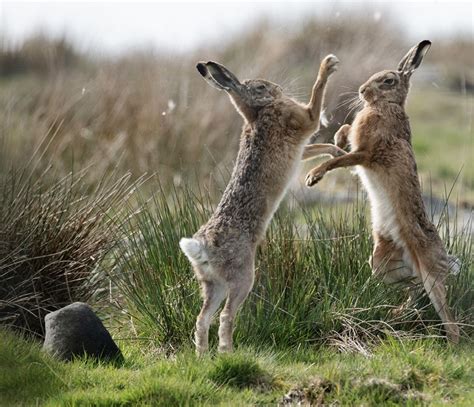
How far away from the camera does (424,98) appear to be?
24234 mm

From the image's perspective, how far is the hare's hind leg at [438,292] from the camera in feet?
25.9

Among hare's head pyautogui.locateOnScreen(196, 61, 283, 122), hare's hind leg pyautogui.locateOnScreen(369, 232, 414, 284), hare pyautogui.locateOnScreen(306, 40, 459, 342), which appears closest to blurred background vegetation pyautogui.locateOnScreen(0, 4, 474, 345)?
hare's hind leg pyautogui.locateOnScreen(369, 232, 414, 284)

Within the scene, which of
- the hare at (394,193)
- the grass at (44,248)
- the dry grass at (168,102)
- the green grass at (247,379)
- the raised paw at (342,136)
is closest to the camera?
the green grass at (247,379)

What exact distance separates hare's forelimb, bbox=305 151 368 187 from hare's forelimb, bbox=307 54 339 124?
0.34 metres

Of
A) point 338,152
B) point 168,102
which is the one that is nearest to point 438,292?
point 338,152

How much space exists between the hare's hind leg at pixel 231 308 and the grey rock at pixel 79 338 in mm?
877

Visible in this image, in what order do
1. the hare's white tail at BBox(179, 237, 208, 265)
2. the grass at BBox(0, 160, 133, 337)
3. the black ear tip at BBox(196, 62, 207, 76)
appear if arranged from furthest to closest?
the grass at BBox(0, 160, 133, 337)
the black ear tip at BBox(196, 62, 207, 76)
the hare's white tail at BBox(179, 237, 208, 265)

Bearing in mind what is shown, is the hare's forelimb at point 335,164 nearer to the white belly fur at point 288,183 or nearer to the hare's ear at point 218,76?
the white belly fur at point 288,183

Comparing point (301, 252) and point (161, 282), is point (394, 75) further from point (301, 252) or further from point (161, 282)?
point (161, 282)

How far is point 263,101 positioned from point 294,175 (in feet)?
2.22

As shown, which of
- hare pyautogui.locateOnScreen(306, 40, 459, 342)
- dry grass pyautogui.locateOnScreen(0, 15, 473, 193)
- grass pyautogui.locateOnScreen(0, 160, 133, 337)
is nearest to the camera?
hare pyautogui.locateOnScreen(306, 40, 459, 342)

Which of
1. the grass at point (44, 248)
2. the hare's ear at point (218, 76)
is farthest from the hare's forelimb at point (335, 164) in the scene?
the grass at point (44, 248)

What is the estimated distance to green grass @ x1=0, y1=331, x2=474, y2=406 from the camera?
21.9 feet

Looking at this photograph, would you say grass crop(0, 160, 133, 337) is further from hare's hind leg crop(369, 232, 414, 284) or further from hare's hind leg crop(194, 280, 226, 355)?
hare's hind leg crop(369, 232, 414, 284)
